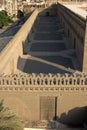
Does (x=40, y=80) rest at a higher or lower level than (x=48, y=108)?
higher

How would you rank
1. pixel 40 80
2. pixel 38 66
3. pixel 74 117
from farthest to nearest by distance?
pixel 38 66
pixel 74 117
pixel 40 80

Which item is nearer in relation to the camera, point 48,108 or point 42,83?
point 42,83

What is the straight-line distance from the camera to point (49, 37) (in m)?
33.2

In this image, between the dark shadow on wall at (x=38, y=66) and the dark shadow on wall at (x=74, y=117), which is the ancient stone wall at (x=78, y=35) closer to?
the dark shadow on wall at (x=38, y=66)

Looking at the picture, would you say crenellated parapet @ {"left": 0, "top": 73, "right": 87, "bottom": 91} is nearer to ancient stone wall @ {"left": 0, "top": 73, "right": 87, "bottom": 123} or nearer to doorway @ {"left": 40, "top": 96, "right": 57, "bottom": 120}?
ancient stone wall @ {"left": 0, "top": 73, "right": 87, "bottom": 123}

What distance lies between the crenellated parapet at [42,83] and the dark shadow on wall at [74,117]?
3.31 feet

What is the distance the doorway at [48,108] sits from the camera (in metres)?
12.5

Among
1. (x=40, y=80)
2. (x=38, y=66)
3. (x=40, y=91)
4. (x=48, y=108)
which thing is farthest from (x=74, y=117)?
(x=38, y=66)

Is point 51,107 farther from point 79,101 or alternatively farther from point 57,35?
point 57,35

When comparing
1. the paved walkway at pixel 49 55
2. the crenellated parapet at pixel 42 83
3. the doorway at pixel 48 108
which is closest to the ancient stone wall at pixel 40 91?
the crenellated parapet at pixel 42 83

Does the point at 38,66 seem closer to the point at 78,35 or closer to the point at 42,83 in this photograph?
the point at 78,35

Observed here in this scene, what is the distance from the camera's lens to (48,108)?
12.7m

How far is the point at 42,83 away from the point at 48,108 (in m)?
1.18

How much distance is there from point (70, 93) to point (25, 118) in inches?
85.9
